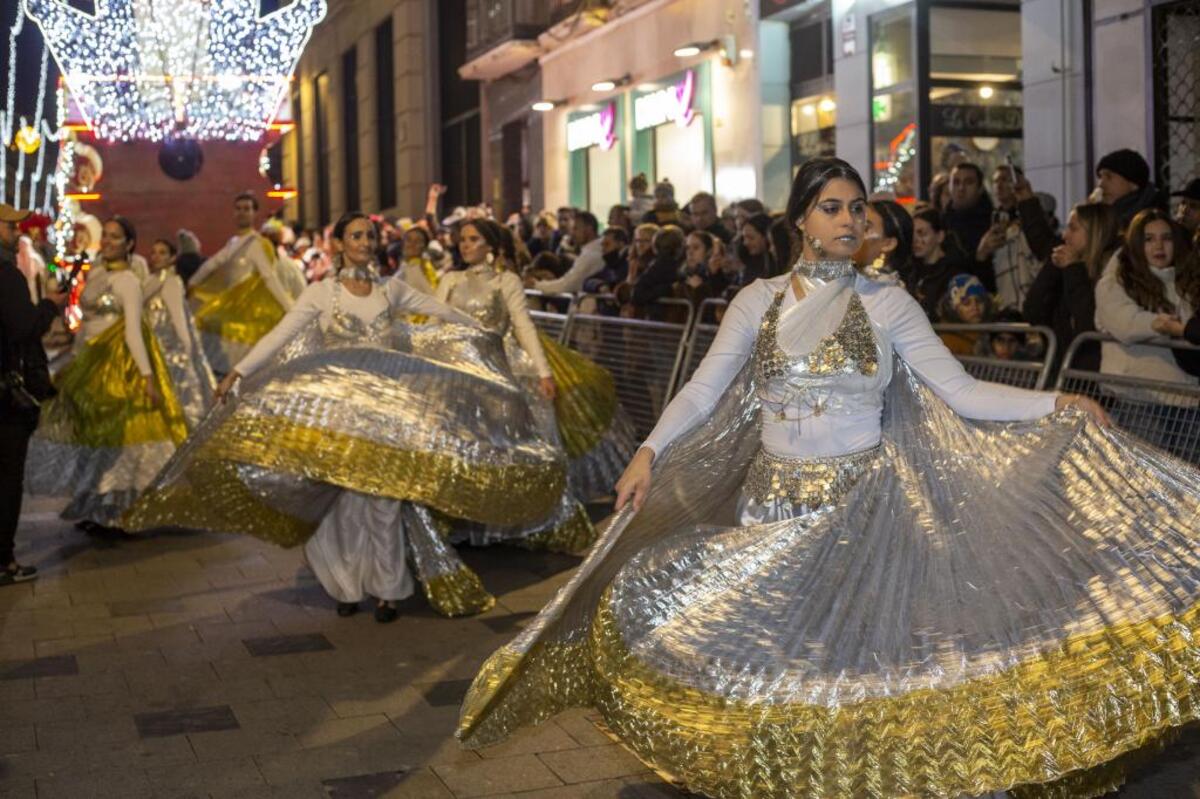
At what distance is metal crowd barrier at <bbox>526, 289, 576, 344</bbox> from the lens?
45.0ft

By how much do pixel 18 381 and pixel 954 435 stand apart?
5.74 m

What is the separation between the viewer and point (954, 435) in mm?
4664

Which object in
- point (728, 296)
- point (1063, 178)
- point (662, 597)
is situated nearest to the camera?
point (662, 597)

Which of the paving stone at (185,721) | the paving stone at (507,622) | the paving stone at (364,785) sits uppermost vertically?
the paving stone at (507,622)

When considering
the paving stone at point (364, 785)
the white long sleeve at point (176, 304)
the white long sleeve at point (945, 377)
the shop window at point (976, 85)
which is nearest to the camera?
the white long sleeve at point (945, 377)

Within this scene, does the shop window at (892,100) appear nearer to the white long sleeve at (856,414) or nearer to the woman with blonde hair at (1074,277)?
the woman with blonde hair at (1074,277)

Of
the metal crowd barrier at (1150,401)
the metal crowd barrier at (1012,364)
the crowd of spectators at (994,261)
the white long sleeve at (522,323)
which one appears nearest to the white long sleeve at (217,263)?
the crowd of spectators at (994,261)

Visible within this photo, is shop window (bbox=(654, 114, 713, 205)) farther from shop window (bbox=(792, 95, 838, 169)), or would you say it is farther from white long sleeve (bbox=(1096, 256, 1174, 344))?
white long sleeve (bbox=(1096, 256, 1174, 344))

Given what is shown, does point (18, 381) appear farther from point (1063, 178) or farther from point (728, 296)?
point (1063, 178)

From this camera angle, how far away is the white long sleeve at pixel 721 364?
4598 millimetres

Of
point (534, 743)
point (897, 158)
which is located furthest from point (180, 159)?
point (534, 743)

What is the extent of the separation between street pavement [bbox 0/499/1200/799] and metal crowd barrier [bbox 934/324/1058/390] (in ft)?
7.70

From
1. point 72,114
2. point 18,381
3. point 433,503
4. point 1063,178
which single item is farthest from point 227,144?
point 433,503

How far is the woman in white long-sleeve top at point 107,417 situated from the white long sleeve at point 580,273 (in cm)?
441
